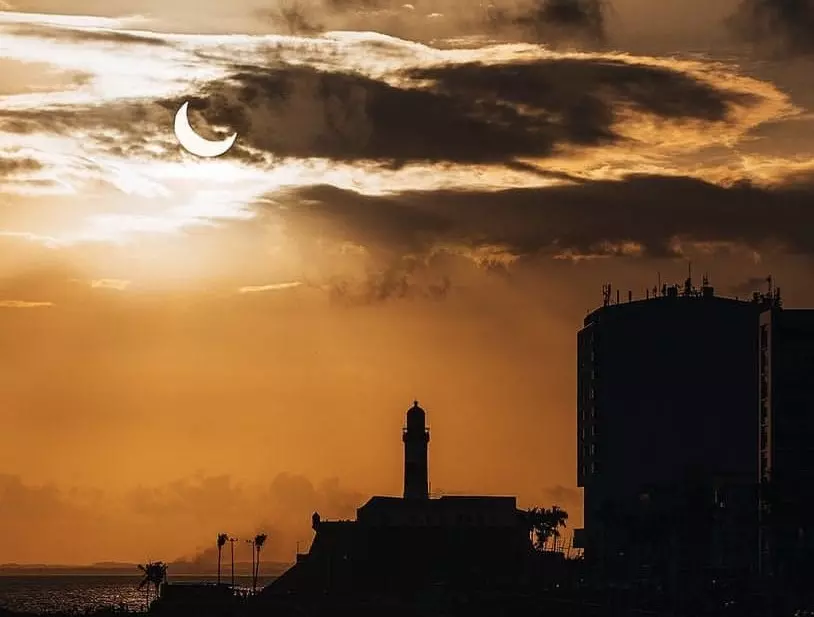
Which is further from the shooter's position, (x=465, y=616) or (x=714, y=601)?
(x=465, y=616)

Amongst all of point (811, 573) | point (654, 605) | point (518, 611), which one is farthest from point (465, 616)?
point (811, 573)

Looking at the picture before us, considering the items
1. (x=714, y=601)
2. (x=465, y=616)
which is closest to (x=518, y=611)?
(x=465, y=616)

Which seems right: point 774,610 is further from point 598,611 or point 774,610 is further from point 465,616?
point 465,616

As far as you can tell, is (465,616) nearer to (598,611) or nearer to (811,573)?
(598,611)

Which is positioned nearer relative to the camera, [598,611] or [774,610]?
[774,610]

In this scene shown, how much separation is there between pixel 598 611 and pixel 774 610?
1829 centimetres

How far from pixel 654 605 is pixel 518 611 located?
45.4ft

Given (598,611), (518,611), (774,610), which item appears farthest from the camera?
(518,611)

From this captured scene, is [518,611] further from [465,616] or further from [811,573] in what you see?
[811,573]

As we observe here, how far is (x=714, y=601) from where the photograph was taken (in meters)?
184

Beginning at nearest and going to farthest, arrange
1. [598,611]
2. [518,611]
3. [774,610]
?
[774,610], [598,611], [518,611]

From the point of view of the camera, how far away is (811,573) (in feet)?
655

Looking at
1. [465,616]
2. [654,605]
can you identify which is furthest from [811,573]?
[465,616]

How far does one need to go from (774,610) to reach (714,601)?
11.6 m
